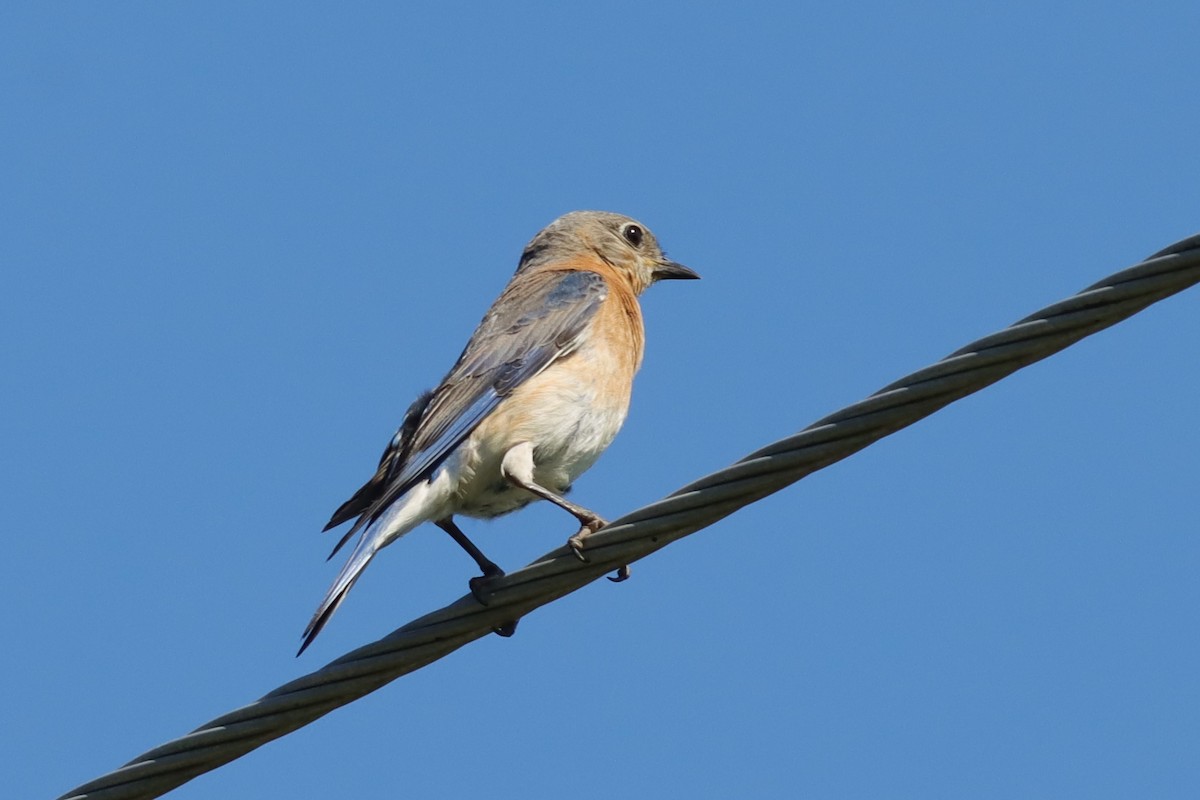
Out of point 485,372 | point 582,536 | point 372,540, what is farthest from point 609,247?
point 582,536

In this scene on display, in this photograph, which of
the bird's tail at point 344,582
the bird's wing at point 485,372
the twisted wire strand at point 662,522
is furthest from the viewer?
the bird's wing at point 485,372

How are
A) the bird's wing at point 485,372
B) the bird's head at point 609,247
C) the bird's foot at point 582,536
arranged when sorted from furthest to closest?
the bird's head at point 609,247 < the bird's wing at point 485,372 < the bird's foot at point 582,536

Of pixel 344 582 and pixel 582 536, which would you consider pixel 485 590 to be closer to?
pixel 582 536

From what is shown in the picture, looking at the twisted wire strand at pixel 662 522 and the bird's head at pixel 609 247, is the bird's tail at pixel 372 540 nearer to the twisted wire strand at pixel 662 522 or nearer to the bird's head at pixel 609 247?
the twisted wire strand at pixel 662 522

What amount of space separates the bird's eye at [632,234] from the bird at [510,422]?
1.30 meters

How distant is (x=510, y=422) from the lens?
24.0 feet

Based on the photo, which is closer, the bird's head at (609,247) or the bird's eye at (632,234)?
the bird's head at (609,247)

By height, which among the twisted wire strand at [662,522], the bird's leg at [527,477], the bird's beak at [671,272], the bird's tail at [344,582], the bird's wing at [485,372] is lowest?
the twisted wire strand at [662,522]

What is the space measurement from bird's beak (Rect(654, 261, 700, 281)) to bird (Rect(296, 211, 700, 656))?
4.47 ft

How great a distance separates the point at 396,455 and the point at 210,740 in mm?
2478

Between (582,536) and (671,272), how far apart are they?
4.38 metres

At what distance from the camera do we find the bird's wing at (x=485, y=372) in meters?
7.14

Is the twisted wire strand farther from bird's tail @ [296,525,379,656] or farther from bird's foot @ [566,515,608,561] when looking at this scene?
bird's tail @ [296,525,379,656]

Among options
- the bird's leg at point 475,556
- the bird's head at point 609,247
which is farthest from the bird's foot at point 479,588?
the bird's head at point 609,247
